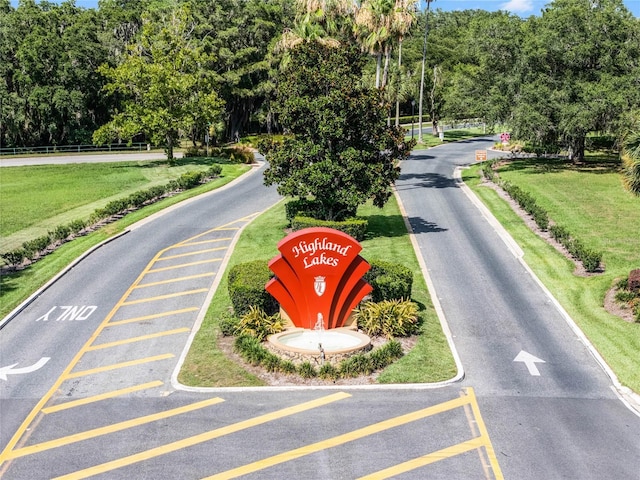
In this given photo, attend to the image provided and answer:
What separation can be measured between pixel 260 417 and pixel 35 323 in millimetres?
11885

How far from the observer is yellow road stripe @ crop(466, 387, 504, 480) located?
47.9 feet

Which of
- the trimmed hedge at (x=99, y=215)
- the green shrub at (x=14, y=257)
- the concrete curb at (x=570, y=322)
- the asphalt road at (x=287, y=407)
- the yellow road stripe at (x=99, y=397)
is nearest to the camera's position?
the asphalt road at (x=287, y=407)

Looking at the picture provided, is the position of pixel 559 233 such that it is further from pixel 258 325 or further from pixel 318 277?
pixel 258 325

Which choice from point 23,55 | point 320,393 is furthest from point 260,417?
point 23,55

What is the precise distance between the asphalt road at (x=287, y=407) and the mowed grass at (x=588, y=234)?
0.94m

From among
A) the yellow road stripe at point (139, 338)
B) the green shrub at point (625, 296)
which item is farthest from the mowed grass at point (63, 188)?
the green shrub at point (625, 296)

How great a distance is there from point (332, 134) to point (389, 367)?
13474 millimetres

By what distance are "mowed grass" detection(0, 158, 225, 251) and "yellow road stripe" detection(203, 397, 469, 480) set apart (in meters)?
25.0

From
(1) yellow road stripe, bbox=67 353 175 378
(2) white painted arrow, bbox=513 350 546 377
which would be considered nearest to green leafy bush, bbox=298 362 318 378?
(1) yellow road stripe, bbox=67 353 175 378

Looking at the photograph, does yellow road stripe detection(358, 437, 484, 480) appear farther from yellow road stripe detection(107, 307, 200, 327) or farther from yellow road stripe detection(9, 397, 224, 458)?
yellow road stripe detection(107, 307, 200, 327)

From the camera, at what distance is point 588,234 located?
34.0 metres

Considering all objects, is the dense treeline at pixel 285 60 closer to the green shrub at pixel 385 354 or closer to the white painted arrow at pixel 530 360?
the white painted arrow at pixel 530 360

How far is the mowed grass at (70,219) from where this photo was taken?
92.0 ft

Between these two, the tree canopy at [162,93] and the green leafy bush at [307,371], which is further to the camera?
the tree canopy at [162,93]
